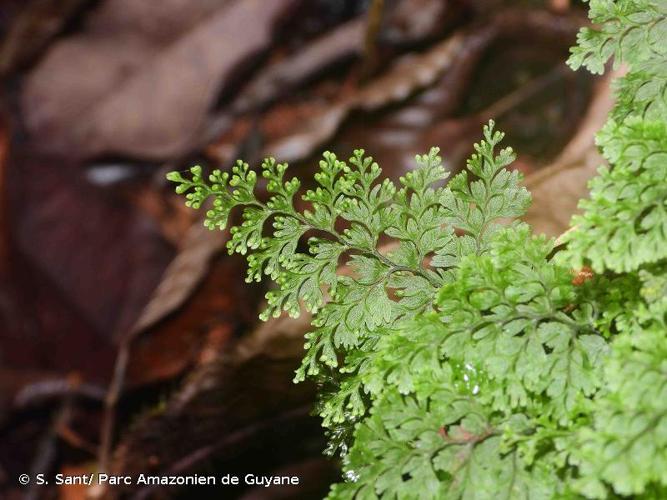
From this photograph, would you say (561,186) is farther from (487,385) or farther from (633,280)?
(487,385)

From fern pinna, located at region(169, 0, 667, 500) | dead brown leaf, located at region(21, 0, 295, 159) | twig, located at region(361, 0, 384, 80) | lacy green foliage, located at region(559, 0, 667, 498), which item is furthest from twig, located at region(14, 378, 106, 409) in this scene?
lacy green foliage, located at region(559, 0, 667, 498)

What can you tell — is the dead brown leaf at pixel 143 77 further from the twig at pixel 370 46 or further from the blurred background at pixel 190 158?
the twig at pixel 370 46

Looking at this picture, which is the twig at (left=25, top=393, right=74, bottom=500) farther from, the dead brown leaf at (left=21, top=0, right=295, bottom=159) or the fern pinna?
the fern pinna

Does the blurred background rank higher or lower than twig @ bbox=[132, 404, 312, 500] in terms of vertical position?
higher

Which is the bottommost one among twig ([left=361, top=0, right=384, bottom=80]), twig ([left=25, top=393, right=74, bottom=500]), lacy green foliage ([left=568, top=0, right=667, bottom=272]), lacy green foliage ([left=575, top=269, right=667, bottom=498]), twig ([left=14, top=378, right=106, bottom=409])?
lacy green foliage ([left=575, top=269, right=667, bottom=498])

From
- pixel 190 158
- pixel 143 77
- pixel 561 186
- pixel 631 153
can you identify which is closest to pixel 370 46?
pixel 190 158

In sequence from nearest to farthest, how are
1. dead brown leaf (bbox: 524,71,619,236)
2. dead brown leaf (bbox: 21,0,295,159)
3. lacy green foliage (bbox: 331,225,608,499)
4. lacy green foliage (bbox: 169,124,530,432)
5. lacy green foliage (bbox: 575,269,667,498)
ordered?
1. lacy green foliage (bbox: 575,269,667,498)
2. lacy green foliage (bbox: 331,225,608,499)
3. lacy green foliage (bbox: 169,124,530,432)
4. dead brown leaf (bbox: 524,71,619,236)
5. dead brown leaf (bbox: 21,0,295,159)
